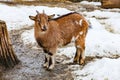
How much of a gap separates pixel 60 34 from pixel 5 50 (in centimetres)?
158

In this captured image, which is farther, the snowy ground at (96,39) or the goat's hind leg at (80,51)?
Result: the goat's hind leg at (80,51)

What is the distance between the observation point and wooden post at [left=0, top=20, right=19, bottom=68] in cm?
895

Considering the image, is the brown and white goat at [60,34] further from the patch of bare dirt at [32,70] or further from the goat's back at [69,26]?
the patch of bare dirt at [32,70]

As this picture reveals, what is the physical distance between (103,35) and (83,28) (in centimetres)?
311

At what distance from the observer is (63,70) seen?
29.5 ft

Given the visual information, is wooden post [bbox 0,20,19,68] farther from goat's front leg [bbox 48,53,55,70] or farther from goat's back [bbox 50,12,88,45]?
goat's back [bbox 50,12,88,45]

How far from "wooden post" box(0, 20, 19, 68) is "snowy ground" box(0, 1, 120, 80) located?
151cm

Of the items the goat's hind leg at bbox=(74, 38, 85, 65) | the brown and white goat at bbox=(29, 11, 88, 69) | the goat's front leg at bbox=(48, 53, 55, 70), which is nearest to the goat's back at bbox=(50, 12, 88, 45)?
the brown and white goat at bbox=(29, 11, 88, 69)

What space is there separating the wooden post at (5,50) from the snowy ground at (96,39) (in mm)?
1510

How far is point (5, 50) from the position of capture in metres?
9.12

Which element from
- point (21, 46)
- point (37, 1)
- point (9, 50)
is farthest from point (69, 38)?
point (37, 1)

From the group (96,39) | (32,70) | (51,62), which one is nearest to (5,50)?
(32,70)

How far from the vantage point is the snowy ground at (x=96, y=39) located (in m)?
8.37

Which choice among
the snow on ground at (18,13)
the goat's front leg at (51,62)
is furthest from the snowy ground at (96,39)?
the goat's front leg at (51,62)
